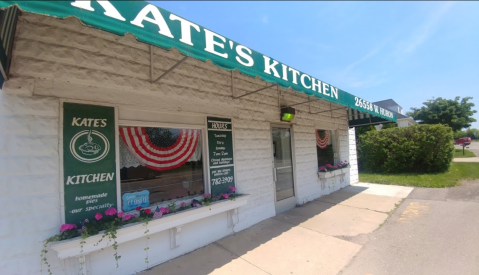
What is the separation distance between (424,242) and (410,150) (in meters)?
8.69

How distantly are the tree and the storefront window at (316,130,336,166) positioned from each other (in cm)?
2375

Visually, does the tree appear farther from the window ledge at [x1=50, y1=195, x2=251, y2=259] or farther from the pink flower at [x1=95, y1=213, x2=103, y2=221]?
the pink flower at [x1=95, y1=213, x2=103, y2=221]

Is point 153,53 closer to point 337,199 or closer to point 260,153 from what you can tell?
point 260,153

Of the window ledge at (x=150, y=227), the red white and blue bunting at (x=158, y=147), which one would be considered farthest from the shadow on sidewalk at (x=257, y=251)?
the red white and blue bunting at (x=158, y=147)

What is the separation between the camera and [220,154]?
4062 millimetres

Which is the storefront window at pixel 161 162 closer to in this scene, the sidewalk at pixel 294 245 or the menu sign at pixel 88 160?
the menu sign at pixel 88 160

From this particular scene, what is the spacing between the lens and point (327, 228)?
4285mm

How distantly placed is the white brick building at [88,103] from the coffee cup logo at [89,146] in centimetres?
14

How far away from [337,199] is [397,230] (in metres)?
2.37

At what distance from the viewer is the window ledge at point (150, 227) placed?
7.42 feet

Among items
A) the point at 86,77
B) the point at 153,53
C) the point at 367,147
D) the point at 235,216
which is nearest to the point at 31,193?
the point at 86,77

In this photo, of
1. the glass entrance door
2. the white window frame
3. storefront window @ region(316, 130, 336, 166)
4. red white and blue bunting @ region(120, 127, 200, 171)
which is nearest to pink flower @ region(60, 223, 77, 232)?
the white window frame

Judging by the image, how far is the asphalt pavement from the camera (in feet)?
9.50

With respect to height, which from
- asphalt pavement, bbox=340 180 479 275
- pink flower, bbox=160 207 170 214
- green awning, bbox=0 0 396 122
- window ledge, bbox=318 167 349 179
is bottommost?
asphalt pavement, bbox=340 180 479 275
